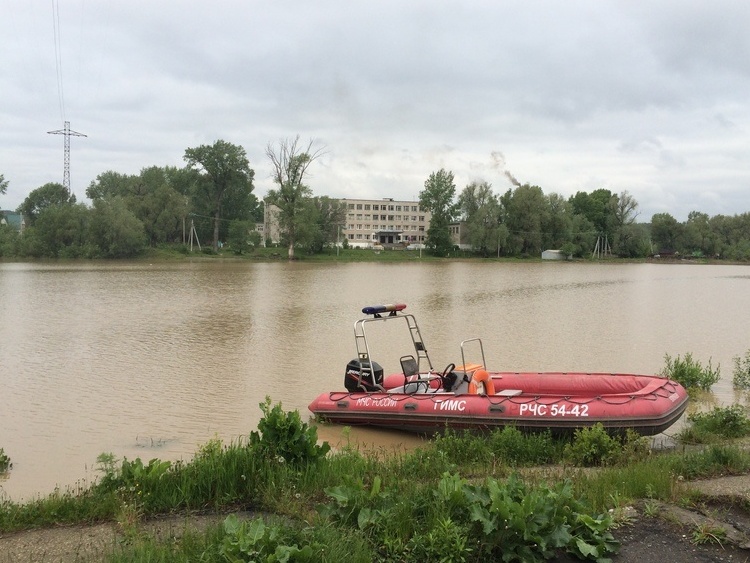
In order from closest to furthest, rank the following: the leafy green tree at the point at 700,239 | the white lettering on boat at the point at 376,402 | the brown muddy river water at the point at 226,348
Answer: the white lettering on boat at the point at 376,402, the brown muddy river water at the point at 226,348, the leafy green tree at the point at 700,239

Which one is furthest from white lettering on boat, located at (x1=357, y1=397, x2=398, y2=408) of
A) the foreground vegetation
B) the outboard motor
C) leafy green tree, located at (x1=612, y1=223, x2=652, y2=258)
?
leafy green tree, located at (x1=612, y1=223, x2=652, y2=258)

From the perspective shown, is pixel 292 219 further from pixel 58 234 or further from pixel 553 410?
pixel 553 410

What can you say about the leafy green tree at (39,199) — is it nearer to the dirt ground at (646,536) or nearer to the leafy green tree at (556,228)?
the leafy green tree at (556,228)

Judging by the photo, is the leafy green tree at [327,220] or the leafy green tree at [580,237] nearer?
the leafy green tree at [327,220]

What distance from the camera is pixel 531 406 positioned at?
7688mm

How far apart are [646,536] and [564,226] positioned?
8472 cm

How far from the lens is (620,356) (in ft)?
48.9

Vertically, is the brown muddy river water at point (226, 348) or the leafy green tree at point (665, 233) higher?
the leafy green tree at point (665, 233)

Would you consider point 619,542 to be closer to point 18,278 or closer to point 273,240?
point 18,278

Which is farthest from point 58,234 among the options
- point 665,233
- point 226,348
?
point 665,233

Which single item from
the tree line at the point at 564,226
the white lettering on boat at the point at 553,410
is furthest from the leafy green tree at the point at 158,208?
the white lettering on boat at the point at 553,410

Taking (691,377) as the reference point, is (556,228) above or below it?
above

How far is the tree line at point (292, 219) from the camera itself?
63.3 metres

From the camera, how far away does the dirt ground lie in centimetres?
380
